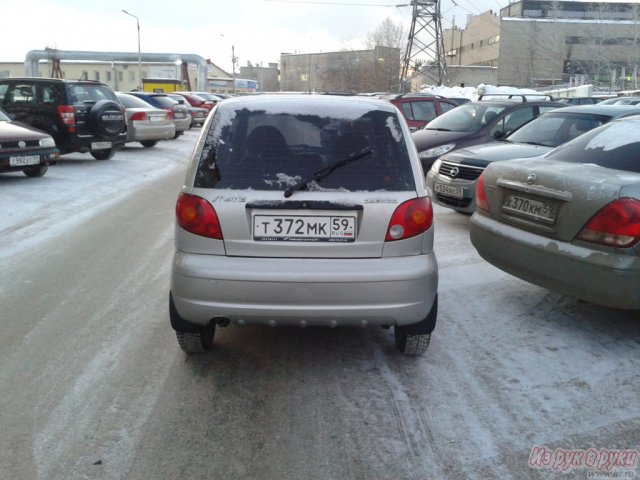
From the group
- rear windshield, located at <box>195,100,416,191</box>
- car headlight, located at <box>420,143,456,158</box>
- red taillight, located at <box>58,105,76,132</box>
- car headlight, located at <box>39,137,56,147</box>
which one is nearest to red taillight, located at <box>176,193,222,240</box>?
rear windshield, located at <box>195,100,416,191</box>

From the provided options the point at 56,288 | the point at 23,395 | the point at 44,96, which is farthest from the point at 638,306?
the point at 44,96

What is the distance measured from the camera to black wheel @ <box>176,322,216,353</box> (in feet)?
12.2

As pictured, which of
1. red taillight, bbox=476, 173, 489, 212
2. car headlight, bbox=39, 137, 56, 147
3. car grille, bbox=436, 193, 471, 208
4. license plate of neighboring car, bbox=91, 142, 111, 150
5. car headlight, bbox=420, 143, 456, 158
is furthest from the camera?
license plate of neighboring car, bbox=91, 142, 111, 150

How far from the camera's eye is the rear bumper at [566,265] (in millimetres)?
3756

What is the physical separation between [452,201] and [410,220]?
177 inches

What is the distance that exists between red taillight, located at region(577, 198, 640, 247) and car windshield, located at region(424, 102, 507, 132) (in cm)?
650

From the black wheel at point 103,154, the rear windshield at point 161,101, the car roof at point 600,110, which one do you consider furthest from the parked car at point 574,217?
the rear windshield at point 161,101

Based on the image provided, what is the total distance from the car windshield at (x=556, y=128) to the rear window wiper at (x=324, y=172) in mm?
4980

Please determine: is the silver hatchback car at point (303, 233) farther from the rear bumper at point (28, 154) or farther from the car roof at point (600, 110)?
the rear bumper at point (28, 154)

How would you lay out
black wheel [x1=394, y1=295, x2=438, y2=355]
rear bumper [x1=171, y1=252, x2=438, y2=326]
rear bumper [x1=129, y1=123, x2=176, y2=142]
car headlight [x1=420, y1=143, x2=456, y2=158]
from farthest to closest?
1. rear bumper [x1=129, y1=123, x2=176, y2=142]
2. car headlight [x1=420, y1=143, x2=456, y2=158]
3. black wheel [x1=394, y1=295, x2=438, y2=355]
4. rear bumper [x1=171, y1=252, x2=438, y2=326]

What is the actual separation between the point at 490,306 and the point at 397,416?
1.96 m

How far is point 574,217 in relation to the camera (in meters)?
4.02

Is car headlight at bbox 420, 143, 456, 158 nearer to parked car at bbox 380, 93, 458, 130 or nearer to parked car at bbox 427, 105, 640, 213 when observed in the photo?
parked car at bbox 427, 105, 640, 213

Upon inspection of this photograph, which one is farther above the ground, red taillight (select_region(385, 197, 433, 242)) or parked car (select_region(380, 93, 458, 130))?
parked car (select_region(380, 93, 458, 130))
